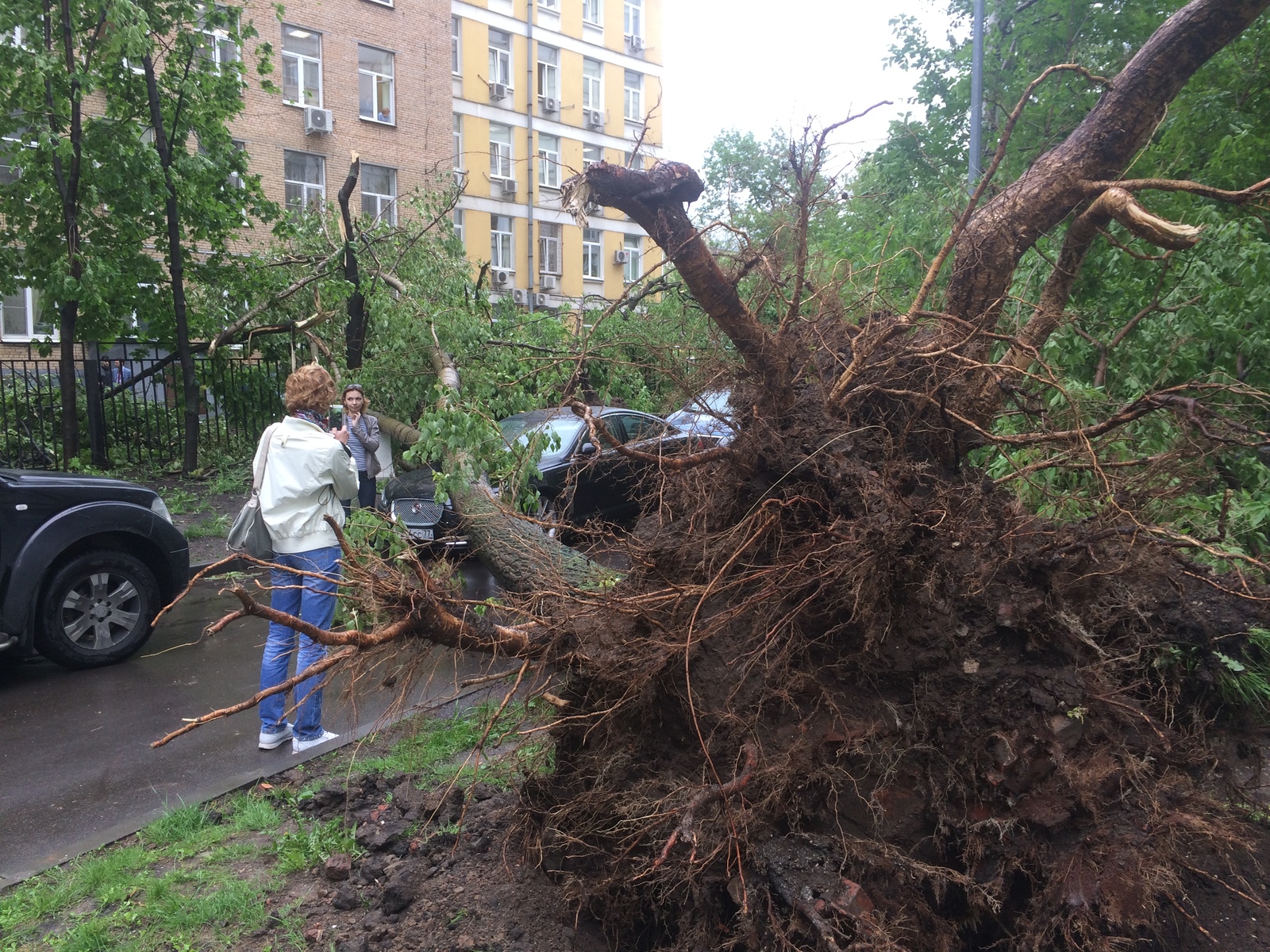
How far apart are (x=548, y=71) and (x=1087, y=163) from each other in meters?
30.5

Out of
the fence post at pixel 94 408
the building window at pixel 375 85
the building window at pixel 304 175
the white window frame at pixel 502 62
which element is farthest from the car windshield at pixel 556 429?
the white window frame at pixel 502 62

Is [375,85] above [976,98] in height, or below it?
above

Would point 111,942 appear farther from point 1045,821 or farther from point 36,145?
point 36,145

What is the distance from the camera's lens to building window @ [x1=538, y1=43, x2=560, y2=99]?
30.5 metres

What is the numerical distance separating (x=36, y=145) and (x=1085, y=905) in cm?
1299

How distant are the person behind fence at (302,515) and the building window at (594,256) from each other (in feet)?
93.1

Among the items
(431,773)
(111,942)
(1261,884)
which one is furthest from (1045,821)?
(111,942)

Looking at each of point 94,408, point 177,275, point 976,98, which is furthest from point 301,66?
point 976,98

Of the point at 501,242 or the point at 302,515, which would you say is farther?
the point at 501,242

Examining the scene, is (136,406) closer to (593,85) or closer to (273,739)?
(273,739)

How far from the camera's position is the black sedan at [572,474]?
3627 millimetres

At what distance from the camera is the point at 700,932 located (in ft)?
8.45

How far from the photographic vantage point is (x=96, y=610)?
597cm

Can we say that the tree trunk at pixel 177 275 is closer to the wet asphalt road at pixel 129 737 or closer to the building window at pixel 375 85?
the wet asphalt road at pixel 129 737
